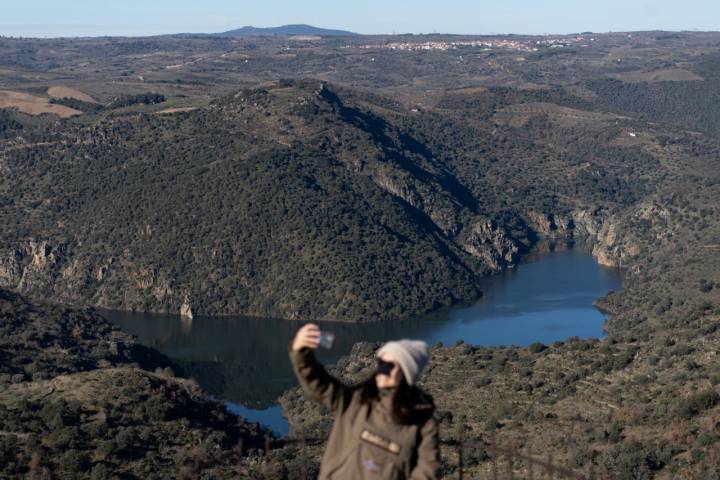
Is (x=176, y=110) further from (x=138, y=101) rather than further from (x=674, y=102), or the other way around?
(x=674, y=102)

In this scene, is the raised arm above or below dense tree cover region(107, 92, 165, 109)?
above

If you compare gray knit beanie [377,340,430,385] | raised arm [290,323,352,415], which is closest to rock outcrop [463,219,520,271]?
raised arm [290,323,352,415]

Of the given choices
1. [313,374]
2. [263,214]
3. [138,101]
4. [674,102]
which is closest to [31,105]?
[138,101]

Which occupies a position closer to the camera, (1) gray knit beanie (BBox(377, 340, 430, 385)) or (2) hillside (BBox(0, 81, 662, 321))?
(1) gray knit beanie (BBox(377, 340, 430, 385))

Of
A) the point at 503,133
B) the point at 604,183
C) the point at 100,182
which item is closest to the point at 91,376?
the point at 100,182

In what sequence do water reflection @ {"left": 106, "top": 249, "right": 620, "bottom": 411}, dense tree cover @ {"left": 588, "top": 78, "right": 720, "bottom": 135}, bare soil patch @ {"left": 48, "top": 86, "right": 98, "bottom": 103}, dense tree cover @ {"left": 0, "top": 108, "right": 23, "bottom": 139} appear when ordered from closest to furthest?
water reflection @ {"left": 106, "top": 249, "right": 620, "bottom": 411} → dense tree cover @ {"left": 0, "top": 108, "right": 23, "bottom": 139} → bare soil patch @ {"left": 48, "top": 86, "right": 98, "bottom": 103} → dense tree cover @ {"left": 588, "top": 78, "right": 720, "bottom": 135}

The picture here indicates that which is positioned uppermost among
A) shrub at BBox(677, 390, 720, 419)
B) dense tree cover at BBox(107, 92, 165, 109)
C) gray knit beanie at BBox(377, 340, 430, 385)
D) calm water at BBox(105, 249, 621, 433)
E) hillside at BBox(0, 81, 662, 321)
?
gray knit beanie at BBox(377, 340, 430, 385)

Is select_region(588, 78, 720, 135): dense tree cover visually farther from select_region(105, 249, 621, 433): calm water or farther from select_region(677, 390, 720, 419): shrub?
select_region(677, 390, 720, 419): shrub

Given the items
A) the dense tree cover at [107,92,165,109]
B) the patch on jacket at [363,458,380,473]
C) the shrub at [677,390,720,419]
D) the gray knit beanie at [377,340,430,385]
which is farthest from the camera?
the dense tree cover at [107,92,165,109]

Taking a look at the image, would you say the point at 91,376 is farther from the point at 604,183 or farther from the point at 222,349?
the point at 604,183
